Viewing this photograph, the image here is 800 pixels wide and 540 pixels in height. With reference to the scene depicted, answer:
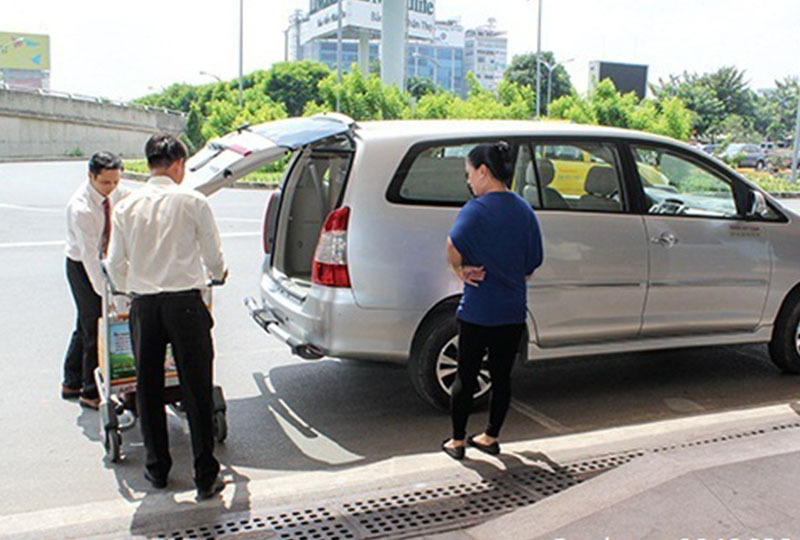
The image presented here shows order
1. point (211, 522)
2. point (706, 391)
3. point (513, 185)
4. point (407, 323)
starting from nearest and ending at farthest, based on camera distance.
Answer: point (211, 522) → point (407, 323) → point (513, 185) → point (706, 391)

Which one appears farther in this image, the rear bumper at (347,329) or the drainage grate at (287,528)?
the rear bumper at (347,329)

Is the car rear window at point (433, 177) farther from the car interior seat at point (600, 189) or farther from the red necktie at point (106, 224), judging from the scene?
the red necktie at point (106, 224)

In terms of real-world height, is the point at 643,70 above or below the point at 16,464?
above

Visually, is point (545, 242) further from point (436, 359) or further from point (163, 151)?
point (163, 151)

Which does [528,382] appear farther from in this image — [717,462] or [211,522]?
[211,522]

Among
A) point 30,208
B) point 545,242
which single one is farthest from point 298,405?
point 30,208

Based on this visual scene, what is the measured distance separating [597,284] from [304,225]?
6.87 feet

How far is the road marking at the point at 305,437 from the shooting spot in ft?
15.5

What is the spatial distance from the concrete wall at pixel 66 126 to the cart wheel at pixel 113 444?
4494 cm

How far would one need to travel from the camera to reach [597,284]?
5.53 m

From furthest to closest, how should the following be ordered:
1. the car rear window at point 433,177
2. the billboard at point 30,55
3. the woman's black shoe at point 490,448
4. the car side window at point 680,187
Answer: the billboard at point 30,55 < the car side window at point 680,187 < the car rear window at point 433,177 < the woman's black shoe at point 490,448

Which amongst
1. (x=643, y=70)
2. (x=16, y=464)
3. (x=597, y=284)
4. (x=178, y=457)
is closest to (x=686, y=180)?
(x=597, y=284)

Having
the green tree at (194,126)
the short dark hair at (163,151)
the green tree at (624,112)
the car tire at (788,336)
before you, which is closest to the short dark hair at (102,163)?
the short dark hair at (163,151)

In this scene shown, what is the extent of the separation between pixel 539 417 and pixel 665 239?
1.49m
